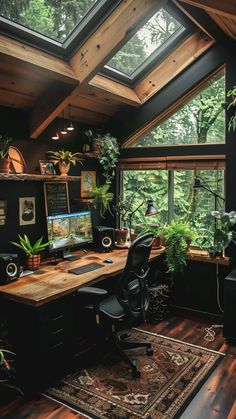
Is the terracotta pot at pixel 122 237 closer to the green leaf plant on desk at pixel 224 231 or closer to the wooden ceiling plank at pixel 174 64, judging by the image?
the green leaf plant on desk at pixel 224 231

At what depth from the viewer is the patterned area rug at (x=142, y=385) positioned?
2295 mm

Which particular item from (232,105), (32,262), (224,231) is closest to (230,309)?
(224,231)

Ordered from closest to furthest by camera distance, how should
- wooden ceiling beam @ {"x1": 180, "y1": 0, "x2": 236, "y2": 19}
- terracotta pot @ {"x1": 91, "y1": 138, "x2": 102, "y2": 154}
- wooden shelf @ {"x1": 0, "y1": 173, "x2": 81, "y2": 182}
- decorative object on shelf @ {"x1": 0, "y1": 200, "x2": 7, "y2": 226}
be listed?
wooden ceiling beam @ {"x1": 180, "y1": 0, "x2": 236, "y2": 19}
wooden shelf @ {"x1": 0, "y1": 173, "x2": 81, "y2": 182}
decorative object on shelf @ {"x1": 0, "y1": 200, "x2": 7, "y2": 226}
terracotta pot @ {"x1": 91, "y1": 138, "x2": 102, "y2": 154}

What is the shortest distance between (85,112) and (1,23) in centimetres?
153

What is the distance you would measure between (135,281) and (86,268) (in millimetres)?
476

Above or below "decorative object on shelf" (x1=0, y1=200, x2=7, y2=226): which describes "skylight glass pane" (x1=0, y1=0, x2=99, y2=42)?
above

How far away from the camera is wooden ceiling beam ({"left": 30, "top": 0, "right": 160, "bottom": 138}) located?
2654 mm

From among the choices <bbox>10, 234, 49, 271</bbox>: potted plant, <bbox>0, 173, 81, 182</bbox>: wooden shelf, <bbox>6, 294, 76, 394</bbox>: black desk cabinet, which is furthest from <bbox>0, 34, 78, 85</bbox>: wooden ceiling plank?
<bbox>6, 294, 76, 394</bbox>: black desk cabinet

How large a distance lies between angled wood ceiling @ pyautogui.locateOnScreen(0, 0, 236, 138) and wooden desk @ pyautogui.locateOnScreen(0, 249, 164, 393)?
1548 mm

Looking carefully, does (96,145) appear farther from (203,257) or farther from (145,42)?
(203,257)

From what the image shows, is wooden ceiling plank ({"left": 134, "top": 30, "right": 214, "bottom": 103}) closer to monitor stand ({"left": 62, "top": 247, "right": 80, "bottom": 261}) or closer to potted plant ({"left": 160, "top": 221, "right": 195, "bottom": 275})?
potted plant ({"left": 160, "top": 221, "right": 195, "bottom": 275})

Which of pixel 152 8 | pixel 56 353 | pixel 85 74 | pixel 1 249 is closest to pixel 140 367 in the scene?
pixel 56 353


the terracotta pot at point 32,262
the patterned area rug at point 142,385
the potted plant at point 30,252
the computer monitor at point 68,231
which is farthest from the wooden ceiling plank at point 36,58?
the patterned area rug at point 142,385

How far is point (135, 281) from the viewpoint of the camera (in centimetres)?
290
